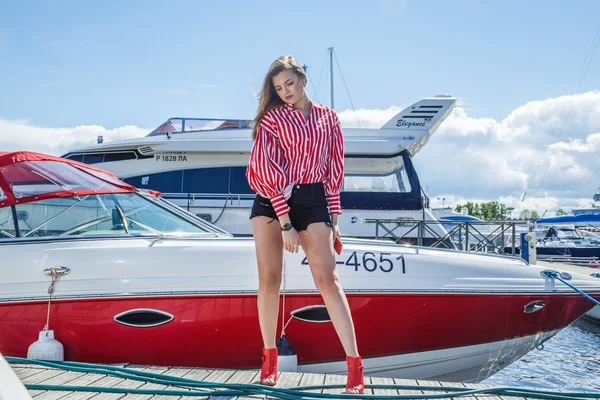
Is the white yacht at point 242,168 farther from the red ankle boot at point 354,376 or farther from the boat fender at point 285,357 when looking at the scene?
the red ankle boot at point 354,376

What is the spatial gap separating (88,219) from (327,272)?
216 centimetres

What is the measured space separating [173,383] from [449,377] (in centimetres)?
232

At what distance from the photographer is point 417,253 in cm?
Answer: 392

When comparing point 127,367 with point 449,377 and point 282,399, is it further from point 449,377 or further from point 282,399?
point 449,377

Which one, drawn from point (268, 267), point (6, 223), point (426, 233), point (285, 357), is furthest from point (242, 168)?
point (268, 267)

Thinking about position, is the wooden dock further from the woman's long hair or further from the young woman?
the woman's long hair

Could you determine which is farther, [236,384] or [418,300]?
[418,300]

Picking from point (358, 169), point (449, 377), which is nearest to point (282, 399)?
point (449, 377)

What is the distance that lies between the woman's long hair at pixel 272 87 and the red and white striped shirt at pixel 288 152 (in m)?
0.06

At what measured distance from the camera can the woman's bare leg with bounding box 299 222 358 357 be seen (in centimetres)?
270

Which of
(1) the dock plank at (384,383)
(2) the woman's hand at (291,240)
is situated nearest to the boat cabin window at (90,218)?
(2) the woman's hand at (291,240)

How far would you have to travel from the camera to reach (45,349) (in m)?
3.29

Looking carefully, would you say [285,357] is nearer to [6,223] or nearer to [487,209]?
[6,223]

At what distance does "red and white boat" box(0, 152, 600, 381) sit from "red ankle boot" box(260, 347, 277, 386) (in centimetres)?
70
